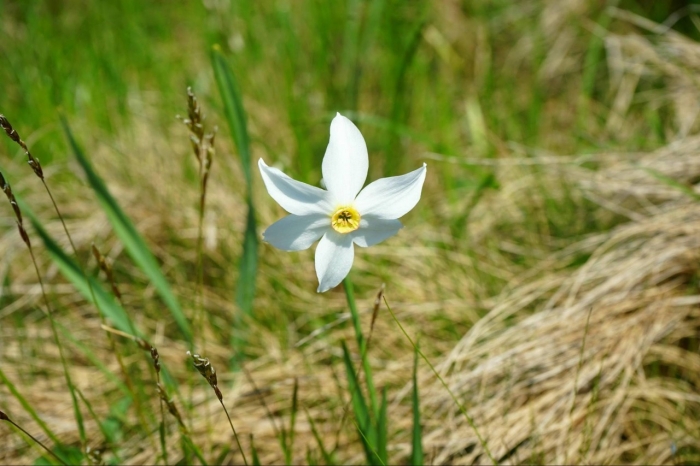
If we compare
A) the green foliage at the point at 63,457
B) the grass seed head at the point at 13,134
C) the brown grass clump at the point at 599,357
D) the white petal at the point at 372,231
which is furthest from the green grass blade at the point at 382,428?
the grass seed head at the point at 13,134

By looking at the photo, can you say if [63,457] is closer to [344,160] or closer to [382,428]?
[382,428]

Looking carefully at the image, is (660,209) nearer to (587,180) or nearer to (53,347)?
(587,180)

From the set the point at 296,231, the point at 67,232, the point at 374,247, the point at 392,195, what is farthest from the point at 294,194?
the point at 374,247

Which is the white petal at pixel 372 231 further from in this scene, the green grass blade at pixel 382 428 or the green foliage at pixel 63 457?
Result: the green foliage at pixel 63 457

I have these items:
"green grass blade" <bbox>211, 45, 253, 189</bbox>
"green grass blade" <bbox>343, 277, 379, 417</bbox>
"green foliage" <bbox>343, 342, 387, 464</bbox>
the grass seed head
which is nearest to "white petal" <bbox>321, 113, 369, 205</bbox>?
"green grass blade" <bbox>343, 277, 379, 417</bbox>

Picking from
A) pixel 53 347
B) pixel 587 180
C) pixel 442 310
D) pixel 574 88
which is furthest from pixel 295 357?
pixel 574 88
